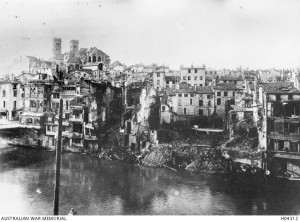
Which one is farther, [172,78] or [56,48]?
[172,78]

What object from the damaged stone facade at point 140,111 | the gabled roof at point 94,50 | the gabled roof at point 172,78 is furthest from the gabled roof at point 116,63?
the gabled roof at point 172,78

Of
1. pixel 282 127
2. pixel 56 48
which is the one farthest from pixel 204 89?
pixel 56 48

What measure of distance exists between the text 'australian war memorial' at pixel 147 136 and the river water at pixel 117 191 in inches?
0.6

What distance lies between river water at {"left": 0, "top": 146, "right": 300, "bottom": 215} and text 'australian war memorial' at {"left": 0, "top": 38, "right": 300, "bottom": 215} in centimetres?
2

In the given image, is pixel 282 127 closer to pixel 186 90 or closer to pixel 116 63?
pixel 186 90

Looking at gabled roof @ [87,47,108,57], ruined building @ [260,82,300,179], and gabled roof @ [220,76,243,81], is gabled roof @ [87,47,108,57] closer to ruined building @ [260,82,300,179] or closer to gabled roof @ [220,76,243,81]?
gabled roof @ [220,76,243,81]

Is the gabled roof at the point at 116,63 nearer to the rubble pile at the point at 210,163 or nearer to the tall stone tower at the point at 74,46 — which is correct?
the tall stone tower at the point at 74,46

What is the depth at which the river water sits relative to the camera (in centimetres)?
453

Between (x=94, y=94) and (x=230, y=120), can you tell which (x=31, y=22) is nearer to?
(x=94, y=94)

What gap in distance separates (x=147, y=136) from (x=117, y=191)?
3.49 ft

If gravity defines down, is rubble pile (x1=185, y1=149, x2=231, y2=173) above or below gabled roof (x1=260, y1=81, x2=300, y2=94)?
below

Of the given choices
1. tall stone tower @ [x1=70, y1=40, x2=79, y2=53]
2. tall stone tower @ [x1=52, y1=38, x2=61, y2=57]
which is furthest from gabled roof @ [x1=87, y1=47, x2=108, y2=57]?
tall stone tower @ [x1=52, y1=38, x2=61, y2=57]

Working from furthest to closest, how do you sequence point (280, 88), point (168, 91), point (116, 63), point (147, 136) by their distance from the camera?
point (147, 136) → point (168, 91) → point (116, 63) → point (280, 88)

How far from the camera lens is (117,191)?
5.10 metres
